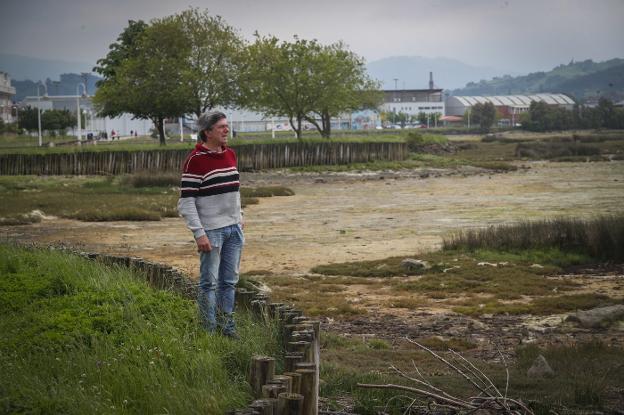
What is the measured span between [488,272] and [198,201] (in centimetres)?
988

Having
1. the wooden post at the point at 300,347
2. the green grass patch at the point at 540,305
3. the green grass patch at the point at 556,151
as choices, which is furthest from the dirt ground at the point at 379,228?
the green grass patch at the point at 556,151

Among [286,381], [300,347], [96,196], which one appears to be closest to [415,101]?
[96,196]

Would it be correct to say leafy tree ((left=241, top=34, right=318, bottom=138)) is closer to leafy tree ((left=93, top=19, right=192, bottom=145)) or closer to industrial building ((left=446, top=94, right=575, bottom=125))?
leafy tree ((left=93, top=19, right=192, bottom=145))

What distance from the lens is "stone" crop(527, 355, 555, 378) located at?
974cm

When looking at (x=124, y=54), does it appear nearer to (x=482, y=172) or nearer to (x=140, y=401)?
(x=482, y=172)

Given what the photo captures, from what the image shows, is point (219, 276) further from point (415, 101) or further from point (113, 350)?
point (415, 101)

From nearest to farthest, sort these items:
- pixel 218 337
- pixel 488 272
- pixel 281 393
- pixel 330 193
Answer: pixel 281 393 < pixel 218 337 < pixel 488 272 < pixel 330 193

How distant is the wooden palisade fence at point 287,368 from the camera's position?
6.54 m

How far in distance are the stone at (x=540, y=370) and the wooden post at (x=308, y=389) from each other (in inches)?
138

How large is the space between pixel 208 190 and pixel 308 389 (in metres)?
2.74

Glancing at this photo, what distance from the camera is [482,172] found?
56562 millimetres

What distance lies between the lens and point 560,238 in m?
20.5

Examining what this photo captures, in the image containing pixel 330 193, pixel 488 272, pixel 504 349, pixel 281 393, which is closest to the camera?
pixel 281 393

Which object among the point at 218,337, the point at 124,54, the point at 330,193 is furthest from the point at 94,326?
the point at 124,54
